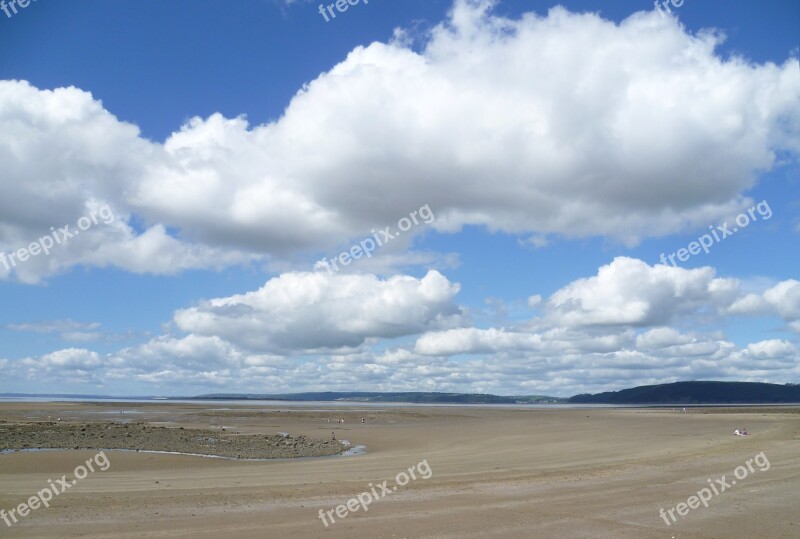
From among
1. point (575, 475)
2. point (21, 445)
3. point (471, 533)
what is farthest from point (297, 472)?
point (21, 445)

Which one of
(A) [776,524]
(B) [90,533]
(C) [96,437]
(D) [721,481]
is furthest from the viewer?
(C) [96,437]

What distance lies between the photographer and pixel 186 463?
1094 inches

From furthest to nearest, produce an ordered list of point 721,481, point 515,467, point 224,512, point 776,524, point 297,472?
point 515,467
point 297,472
point 721,481
point 224,512
point 776,524

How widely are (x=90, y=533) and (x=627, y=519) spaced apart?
12592 millimetres

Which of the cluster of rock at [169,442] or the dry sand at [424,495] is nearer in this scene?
the dry sand at [424,495]

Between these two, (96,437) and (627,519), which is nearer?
(627,519)

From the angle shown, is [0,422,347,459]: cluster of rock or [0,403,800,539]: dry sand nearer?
[0,403,800,539]: dry sand

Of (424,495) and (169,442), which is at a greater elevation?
(424,495)

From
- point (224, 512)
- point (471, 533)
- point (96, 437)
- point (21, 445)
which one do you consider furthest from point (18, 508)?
point (96, 437)

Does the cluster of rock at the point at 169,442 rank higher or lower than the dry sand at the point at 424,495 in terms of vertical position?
lower

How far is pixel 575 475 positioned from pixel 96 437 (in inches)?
1200

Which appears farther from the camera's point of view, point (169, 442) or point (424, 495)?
point (169, 442)

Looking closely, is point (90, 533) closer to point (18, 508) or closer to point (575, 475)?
A: point (18, 508)

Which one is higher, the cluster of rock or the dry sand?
the dry sand
